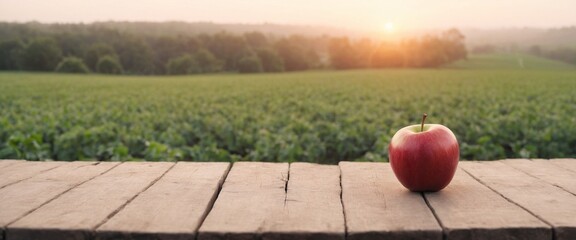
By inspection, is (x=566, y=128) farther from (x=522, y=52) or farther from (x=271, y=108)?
(x=522, y=52)

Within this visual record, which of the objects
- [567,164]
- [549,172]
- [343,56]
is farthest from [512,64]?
[549,172]

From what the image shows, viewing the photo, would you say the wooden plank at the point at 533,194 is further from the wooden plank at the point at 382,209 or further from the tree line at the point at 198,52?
the tree line at the point at 198,52

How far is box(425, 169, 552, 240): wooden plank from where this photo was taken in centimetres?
163

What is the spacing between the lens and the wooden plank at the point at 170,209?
1.60 meters

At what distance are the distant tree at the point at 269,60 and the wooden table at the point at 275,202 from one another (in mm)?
80957

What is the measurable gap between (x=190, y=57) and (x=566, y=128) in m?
72.5

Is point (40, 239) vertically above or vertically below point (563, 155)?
above

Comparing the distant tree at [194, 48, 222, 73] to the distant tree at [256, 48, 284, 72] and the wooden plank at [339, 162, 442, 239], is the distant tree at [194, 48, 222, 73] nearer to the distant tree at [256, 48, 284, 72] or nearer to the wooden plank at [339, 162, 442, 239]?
the distant tree at [256, 48, 284, 72]

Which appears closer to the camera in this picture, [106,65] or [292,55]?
[106,65]

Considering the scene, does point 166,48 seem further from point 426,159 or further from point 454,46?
point 426,159

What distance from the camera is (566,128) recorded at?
28.8ft

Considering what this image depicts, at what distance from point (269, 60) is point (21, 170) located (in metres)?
81.8

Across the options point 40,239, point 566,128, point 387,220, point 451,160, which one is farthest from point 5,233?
point 566,128

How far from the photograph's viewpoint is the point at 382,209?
184 cm
